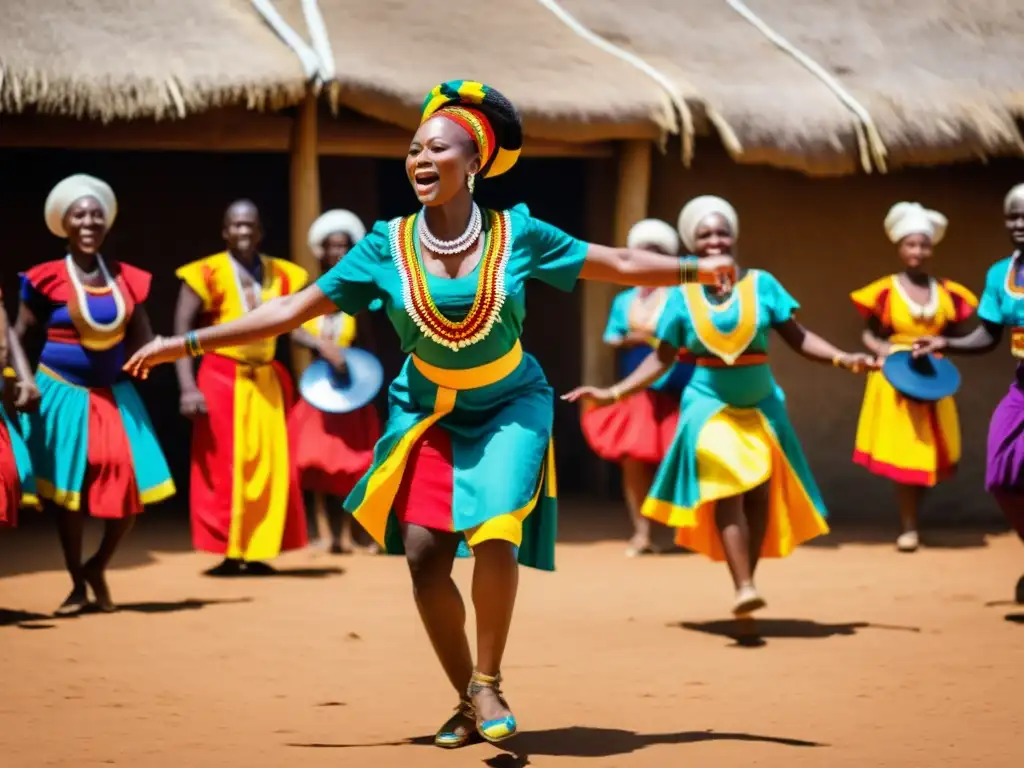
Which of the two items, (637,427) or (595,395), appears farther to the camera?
(637,427)

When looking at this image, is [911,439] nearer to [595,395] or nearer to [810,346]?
[810,346]

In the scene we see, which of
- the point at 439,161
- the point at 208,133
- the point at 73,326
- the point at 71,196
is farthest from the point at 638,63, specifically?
the point at 439,161

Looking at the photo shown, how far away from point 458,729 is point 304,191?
5.98m

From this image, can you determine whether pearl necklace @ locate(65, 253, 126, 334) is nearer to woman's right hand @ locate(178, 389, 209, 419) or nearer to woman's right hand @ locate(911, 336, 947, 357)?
woman's right hand @ locate(178, 389, 209, 419)

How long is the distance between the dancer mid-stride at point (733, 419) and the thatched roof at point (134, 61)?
3457 millimetres

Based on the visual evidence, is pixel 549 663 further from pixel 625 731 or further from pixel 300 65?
pixel 300 65

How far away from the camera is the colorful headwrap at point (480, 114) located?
18.6 feet

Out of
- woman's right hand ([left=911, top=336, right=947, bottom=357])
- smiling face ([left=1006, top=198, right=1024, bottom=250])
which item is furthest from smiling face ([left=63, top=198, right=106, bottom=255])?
smiling face ([left=1006, top=198, right=1024, bottom=250])

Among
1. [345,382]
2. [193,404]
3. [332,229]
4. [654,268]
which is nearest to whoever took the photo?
[654,268]

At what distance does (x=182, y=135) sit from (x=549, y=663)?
5.17 meters

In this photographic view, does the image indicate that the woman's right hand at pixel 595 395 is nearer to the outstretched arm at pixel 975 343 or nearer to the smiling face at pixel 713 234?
the smiling face at pixel 713 234

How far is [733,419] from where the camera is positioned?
7.80 metres

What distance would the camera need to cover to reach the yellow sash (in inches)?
306

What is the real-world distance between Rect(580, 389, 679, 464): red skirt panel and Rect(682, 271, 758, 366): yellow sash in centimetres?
268
